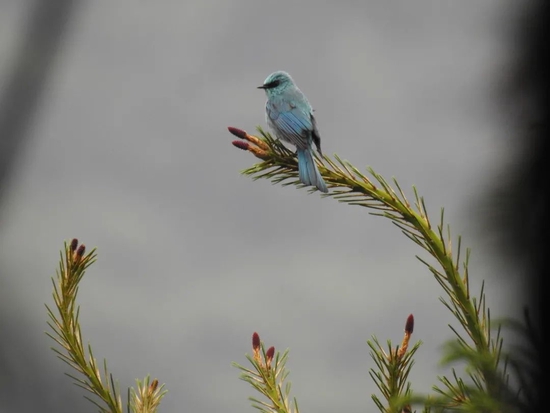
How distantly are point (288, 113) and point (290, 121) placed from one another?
17 cm

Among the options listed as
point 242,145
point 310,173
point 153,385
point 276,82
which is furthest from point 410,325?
point 276,82

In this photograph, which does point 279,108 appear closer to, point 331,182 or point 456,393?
point 331,182

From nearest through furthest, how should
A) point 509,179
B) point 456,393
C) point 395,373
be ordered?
point 509,179
point 456,393
point 395,373

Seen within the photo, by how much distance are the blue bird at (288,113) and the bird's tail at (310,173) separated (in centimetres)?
65

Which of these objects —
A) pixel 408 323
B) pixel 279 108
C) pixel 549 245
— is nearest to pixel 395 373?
pixel 408 323

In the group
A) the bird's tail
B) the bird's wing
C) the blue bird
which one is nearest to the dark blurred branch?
the bird's tail

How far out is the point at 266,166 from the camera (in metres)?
2.28

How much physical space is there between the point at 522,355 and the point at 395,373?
1.89 ft

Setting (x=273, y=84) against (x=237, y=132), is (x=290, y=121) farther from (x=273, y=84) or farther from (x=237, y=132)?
(x=237, y=132)

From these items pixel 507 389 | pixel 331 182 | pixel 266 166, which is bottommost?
pixel 507 389

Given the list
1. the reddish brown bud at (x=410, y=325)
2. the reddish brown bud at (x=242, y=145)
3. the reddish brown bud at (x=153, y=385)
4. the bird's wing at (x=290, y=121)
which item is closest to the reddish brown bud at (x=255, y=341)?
the reddish brown bud at (x=153, y=385)

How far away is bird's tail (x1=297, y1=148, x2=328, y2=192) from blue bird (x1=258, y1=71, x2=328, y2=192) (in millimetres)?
652

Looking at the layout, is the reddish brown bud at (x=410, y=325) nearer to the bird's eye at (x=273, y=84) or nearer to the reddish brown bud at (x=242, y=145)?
the reddish brown bud at (x=242, y=145)

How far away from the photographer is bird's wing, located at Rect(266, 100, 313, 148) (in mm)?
3377
